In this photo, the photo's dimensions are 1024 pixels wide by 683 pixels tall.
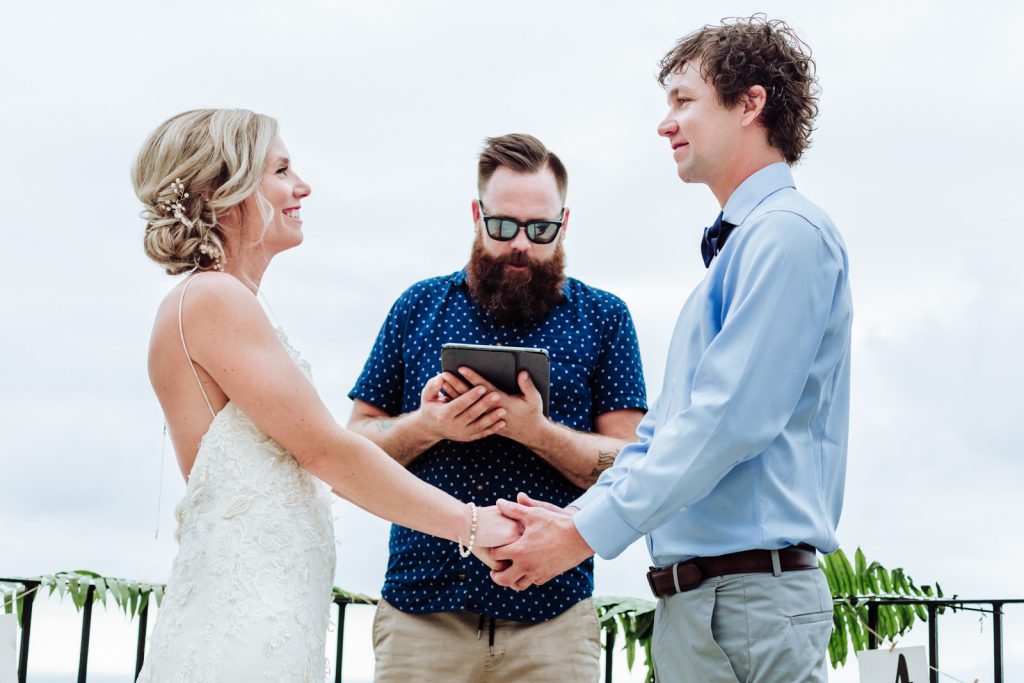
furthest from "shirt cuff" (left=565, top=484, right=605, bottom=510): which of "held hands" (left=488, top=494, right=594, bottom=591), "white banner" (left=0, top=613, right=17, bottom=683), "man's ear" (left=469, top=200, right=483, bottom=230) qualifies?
"white banner" (left=0, top=613, right=17, bottom=683)

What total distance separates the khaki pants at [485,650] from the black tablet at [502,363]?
0.63 m

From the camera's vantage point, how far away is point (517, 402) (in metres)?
2.91

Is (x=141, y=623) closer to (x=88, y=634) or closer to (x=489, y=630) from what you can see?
(x=88, y=634)

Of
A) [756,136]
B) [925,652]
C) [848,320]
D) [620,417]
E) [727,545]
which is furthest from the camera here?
[925,652]

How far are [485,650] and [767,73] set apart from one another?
1661 millimetres

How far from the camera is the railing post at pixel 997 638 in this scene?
421 centimetres

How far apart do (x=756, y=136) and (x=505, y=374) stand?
0.93m

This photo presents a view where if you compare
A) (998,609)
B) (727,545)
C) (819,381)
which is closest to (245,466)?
(727,545)

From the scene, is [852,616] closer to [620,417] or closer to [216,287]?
[620,417]

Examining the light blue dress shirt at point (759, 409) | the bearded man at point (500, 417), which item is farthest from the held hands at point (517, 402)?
the light blue dress shirt at point (759, 409)

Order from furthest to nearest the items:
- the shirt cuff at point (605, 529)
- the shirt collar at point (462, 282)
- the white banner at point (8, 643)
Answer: the white banner at point (8, 643) < the shirt collar at point (462, 282) < the shirt cuff at point (605, 529)

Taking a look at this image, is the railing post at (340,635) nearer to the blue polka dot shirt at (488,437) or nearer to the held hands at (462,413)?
the blue polka dot shirt at (488,437)

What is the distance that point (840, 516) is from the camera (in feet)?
7.35

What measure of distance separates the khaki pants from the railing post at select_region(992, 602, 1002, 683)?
2.08 meters
